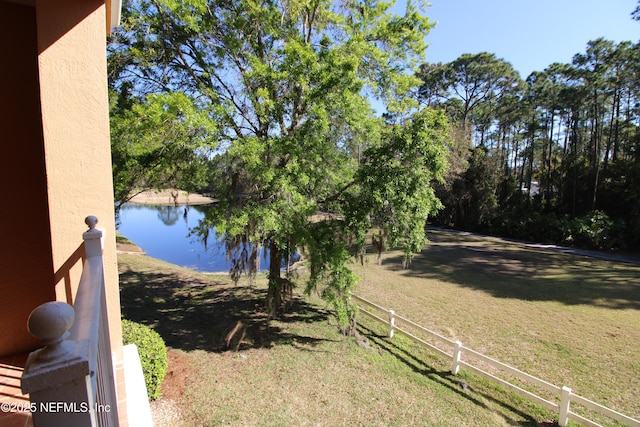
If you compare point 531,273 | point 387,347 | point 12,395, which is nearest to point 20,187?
point 12,395

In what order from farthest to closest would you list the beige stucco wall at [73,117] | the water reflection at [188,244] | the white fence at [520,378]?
the water reflection at [188,244] → the white fence at [520,378] → the beige stucco wall at [73,117]

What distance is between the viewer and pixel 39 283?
3.44 metres

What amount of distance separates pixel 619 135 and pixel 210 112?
34.0 m

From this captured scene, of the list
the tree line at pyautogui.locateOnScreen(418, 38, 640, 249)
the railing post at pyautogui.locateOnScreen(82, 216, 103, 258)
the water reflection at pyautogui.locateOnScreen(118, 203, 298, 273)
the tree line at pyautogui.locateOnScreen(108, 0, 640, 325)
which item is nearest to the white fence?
the tree line at pyautogui.locateOnScreen(108, 0, 640, 325)

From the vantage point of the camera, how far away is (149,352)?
480 centimetres

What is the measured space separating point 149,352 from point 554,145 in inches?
1581

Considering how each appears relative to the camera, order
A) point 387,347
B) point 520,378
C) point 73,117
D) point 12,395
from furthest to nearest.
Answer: point 387,347, point 520,378, point 12,395, point 73,117

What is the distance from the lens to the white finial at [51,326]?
2.81 feet

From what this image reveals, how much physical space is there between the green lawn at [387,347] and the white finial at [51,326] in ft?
16.4

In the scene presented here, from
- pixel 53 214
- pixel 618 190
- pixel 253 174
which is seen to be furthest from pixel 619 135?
pixel 53 214

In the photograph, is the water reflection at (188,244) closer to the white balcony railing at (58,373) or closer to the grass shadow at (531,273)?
the white balcony railing at (58,373)

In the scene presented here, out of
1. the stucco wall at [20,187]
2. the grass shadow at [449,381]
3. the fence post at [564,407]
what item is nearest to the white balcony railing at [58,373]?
the stucco wall at [20,187]

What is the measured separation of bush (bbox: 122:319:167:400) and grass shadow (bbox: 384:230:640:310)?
461 inches

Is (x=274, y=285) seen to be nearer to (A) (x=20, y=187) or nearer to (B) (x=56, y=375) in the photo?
(A) (x=20, y=187)
